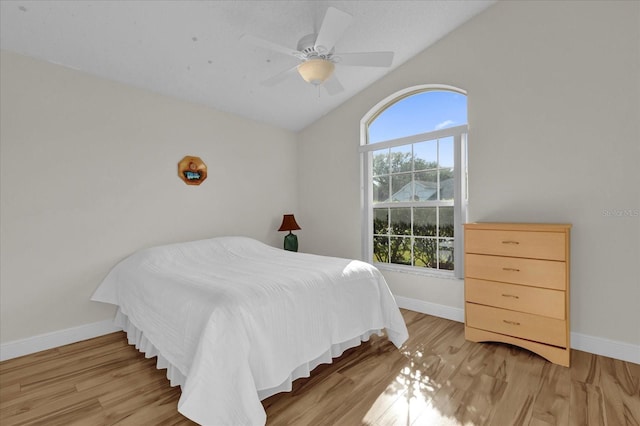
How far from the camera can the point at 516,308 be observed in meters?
2.32

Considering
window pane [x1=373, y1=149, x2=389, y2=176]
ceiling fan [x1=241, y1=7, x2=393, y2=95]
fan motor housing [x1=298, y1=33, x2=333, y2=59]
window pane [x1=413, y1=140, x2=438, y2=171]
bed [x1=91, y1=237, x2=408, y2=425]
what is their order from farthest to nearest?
window pane [x1=373, y1=149, x2=389, y2=176]
window pane [x1=413, y1=140, x2=438, y2=171]
fan motor housing [x1=298, y1=33, x2=333, y2=59]
ceiling fan [x1=241, y1=7, x2=393, y2=95]
bed [x1=91, y1=237, x2=408, y2=425]

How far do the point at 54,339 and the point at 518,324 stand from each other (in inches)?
145

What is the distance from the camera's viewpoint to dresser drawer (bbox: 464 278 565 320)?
2.16 m

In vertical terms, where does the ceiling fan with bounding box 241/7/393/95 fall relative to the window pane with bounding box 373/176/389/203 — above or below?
above

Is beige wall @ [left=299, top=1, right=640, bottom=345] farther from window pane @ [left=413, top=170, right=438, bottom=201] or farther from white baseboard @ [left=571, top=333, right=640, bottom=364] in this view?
window pane @ [left=413, top=170, right=438, bottom=201]

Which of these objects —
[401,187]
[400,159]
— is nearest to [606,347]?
[401,187]

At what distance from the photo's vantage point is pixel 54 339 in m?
2.50

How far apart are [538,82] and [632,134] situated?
0.76 metres

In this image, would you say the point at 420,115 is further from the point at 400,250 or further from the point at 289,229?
the point at 289,229

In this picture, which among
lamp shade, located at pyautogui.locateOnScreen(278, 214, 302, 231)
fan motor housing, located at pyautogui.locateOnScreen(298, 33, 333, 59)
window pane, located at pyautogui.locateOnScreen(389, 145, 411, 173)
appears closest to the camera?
fan motor housing, located at pyautogui.locateOnScreen(298, 33, 333, 59)

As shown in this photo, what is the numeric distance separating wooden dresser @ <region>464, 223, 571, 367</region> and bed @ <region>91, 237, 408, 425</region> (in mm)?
714

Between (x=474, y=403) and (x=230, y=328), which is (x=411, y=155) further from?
(x=230, y=328)

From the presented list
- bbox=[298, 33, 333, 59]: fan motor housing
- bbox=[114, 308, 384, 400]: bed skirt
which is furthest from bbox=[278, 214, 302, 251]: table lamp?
bbox=[298, 33, 333, 59]: fan motor housing

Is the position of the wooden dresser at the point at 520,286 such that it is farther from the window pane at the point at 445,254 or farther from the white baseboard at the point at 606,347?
the window pane at the point at 445,254
